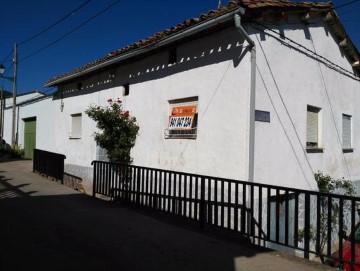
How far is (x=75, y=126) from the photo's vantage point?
47.7ft

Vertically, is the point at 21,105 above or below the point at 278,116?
above

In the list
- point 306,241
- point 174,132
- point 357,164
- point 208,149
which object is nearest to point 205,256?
point 306,241

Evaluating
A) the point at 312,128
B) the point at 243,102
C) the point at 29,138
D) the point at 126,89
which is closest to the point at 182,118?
the point at 243,102

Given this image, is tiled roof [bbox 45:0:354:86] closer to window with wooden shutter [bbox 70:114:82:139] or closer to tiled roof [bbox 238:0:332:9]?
tiled roof [bbox 238:0:332:9]

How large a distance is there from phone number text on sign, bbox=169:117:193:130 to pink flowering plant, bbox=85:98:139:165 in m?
1.69

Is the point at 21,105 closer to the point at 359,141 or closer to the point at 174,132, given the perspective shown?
the point at 174,132

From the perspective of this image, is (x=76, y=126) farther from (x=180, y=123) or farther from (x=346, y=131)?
(x=346, y=131)

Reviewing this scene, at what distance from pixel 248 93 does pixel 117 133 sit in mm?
4626

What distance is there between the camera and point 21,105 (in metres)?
24.4

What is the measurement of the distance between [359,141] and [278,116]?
5.57 metres

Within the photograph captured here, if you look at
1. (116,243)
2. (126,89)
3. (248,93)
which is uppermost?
(126,89)

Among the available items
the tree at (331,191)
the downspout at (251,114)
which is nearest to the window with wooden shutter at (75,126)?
A: the downspout at (251,114)

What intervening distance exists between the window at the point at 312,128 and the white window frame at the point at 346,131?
5.99 feet

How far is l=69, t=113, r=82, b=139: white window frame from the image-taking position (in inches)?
560
